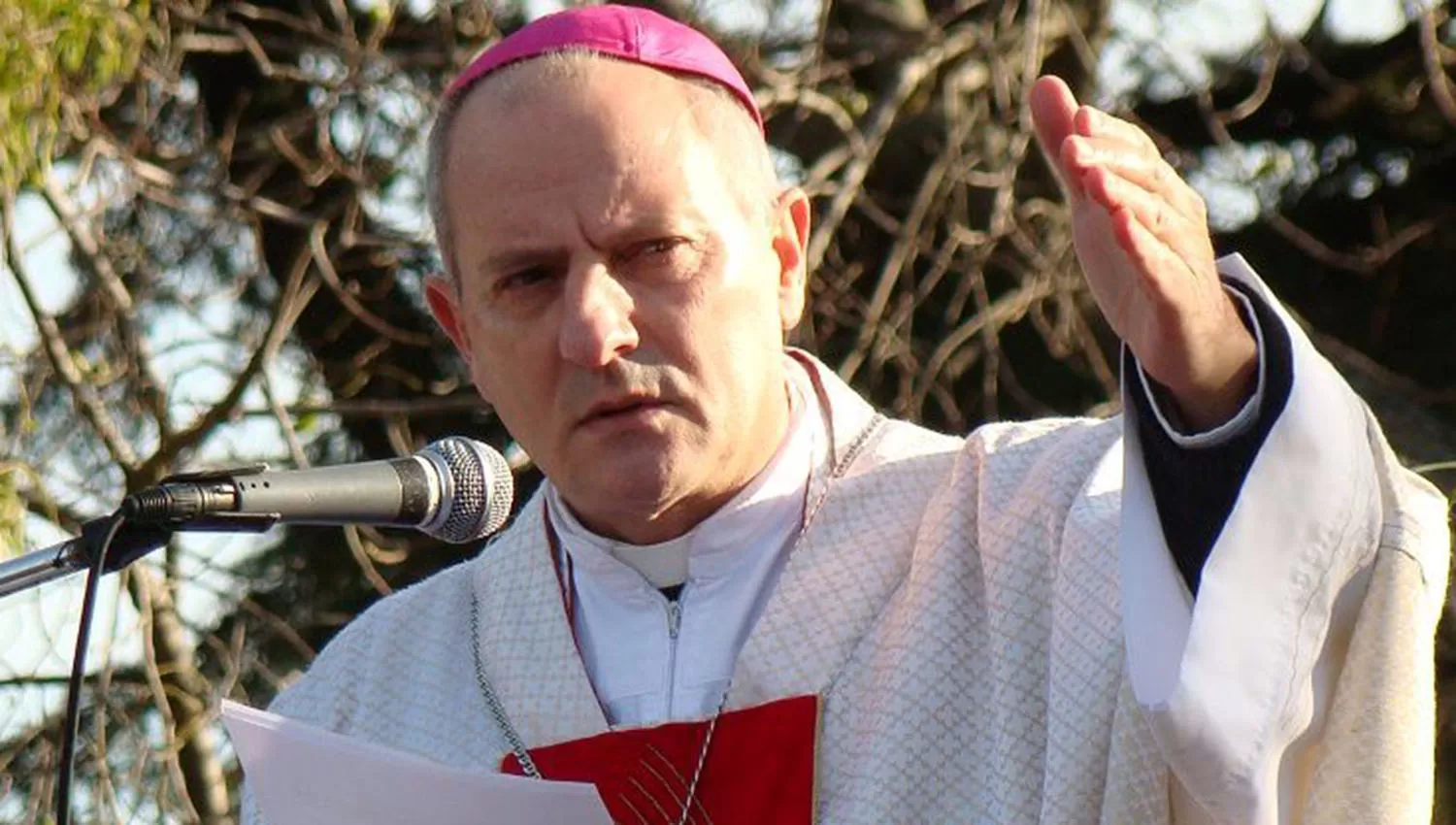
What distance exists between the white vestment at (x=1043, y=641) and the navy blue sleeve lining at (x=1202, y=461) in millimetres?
18

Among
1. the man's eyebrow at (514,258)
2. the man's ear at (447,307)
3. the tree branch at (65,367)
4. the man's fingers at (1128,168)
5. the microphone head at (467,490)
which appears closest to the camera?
the man's fingers at (1128,168)

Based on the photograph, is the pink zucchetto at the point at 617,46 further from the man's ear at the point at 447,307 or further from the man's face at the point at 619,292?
the man's ear at the point at 447,307

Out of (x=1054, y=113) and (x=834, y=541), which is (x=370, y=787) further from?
(x=1054, y=113)

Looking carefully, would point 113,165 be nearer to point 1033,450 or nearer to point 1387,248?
point 1387,248

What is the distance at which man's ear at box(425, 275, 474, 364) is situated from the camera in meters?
4.13

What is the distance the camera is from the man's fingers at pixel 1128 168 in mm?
3068

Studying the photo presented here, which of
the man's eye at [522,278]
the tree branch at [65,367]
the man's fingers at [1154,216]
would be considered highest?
the tree branch at [65,367]

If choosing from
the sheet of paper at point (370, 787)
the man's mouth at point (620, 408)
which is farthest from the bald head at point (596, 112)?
the sheet of paper at point (370, 787)

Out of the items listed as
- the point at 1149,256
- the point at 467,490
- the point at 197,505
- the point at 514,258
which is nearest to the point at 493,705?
the point at 514,258

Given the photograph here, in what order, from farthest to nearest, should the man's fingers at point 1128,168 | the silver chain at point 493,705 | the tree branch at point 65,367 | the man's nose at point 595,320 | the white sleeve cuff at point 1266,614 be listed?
the tree branch at point 65,367
the silver chain at point 493,705
the man's nose at point 595,320
the white sleeve cuff at point 1266,614
the man's fingers at point 1128,168

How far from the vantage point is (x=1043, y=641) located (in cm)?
369

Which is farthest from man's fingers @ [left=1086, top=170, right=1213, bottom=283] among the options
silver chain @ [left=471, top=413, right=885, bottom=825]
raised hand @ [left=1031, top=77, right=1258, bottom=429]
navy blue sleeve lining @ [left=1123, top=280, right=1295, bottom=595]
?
silver chain @ [left=471, top=413, right=885, bottom=825]

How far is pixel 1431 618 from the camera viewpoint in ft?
11.0

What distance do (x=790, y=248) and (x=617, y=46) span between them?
0.33 meters
